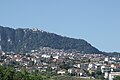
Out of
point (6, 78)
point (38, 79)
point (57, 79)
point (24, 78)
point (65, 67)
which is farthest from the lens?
point (65, 67)

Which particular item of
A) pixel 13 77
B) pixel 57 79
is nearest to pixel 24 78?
pixel 13 77

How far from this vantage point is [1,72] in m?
87.2

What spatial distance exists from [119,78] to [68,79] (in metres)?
24.9

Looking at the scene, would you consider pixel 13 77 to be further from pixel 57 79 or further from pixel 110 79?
pixel 110 79

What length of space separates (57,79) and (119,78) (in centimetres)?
3181

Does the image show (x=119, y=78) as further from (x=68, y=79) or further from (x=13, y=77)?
(x=13, y=77)

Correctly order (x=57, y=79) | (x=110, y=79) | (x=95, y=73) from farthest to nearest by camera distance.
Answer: (x=95, y=73), (x=110, y=79), (x=57, y=79)

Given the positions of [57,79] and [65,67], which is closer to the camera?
[57,79]

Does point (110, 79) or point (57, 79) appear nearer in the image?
point (57, 79)

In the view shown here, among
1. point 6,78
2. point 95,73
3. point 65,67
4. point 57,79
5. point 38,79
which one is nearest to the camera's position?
point 6,78

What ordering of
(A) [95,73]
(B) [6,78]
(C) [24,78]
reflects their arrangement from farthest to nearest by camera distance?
1. (A) [95,73]
2. (C) [24,78]
3. (B) [6,78]

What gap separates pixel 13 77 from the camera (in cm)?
9038

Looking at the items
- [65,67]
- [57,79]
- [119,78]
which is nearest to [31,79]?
[57,79]

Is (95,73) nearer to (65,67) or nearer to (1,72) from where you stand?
(65,67)
